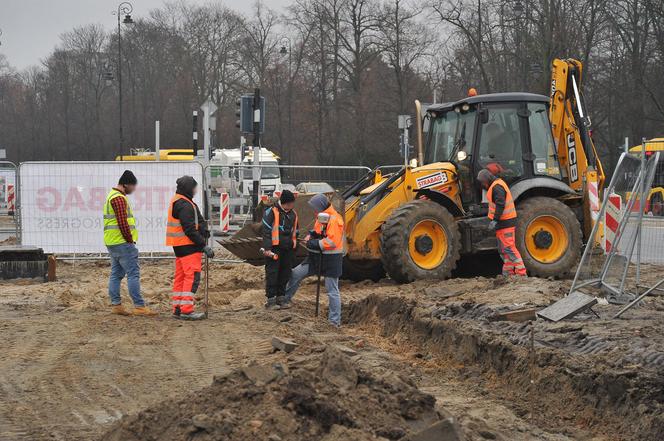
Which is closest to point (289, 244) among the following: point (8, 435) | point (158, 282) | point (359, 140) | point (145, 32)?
point (158, 282)

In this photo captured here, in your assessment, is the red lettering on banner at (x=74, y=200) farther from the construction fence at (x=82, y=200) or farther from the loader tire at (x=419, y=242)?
the loader tire at (x=419, y=242)

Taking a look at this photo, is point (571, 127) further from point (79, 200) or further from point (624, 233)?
point (79, 200)

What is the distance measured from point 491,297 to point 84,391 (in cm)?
516

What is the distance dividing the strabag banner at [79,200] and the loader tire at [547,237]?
6217 mm

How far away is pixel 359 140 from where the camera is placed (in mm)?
46094

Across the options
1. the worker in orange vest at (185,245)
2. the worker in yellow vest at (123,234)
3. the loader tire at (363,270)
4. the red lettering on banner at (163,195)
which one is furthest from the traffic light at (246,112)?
the worker in orange vest at (185,245)

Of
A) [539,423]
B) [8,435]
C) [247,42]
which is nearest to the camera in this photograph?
[8,435]

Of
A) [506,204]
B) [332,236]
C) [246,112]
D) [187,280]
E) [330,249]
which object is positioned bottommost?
[187,280]

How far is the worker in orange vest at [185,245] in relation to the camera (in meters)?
10.8

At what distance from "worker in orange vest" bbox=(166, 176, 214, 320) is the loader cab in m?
4.61

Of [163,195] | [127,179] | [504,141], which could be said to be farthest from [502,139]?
[163,195]

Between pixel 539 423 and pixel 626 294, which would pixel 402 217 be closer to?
pixel 626 294

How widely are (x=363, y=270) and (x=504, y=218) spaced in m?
2.55

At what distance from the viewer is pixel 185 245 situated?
428 inches
